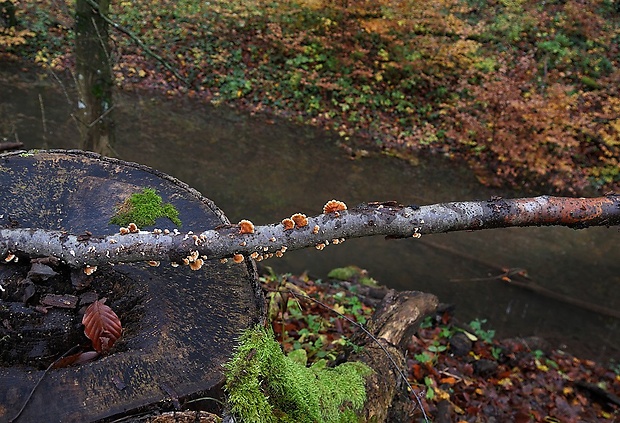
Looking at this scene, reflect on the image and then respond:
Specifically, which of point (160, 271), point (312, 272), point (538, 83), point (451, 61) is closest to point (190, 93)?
point (451, 61)

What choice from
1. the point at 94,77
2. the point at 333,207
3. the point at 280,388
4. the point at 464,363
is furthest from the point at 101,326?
the point at 94,77

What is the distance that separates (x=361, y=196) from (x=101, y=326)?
23.0 ft

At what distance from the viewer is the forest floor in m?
4.02

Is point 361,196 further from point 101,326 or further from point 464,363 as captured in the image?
point 101,326

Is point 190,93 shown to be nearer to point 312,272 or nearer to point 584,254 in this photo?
point 312,272

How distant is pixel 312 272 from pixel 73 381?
476 centimetres

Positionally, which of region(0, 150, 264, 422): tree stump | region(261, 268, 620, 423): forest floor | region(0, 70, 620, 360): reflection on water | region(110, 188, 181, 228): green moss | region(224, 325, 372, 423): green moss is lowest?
region(0, 70, 620, 360): reflection on water

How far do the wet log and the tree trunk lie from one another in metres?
3.75

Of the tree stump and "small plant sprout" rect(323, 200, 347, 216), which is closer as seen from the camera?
the tree stump

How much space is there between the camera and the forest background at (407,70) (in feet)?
32.7

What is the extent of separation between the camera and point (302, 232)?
209cm

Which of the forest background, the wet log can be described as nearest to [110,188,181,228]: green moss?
the wet log

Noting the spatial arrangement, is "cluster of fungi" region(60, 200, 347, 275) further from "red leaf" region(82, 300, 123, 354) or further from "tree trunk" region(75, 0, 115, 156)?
"tree trunk" region(75, 0, 115, 156)

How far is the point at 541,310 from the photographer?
652cm
